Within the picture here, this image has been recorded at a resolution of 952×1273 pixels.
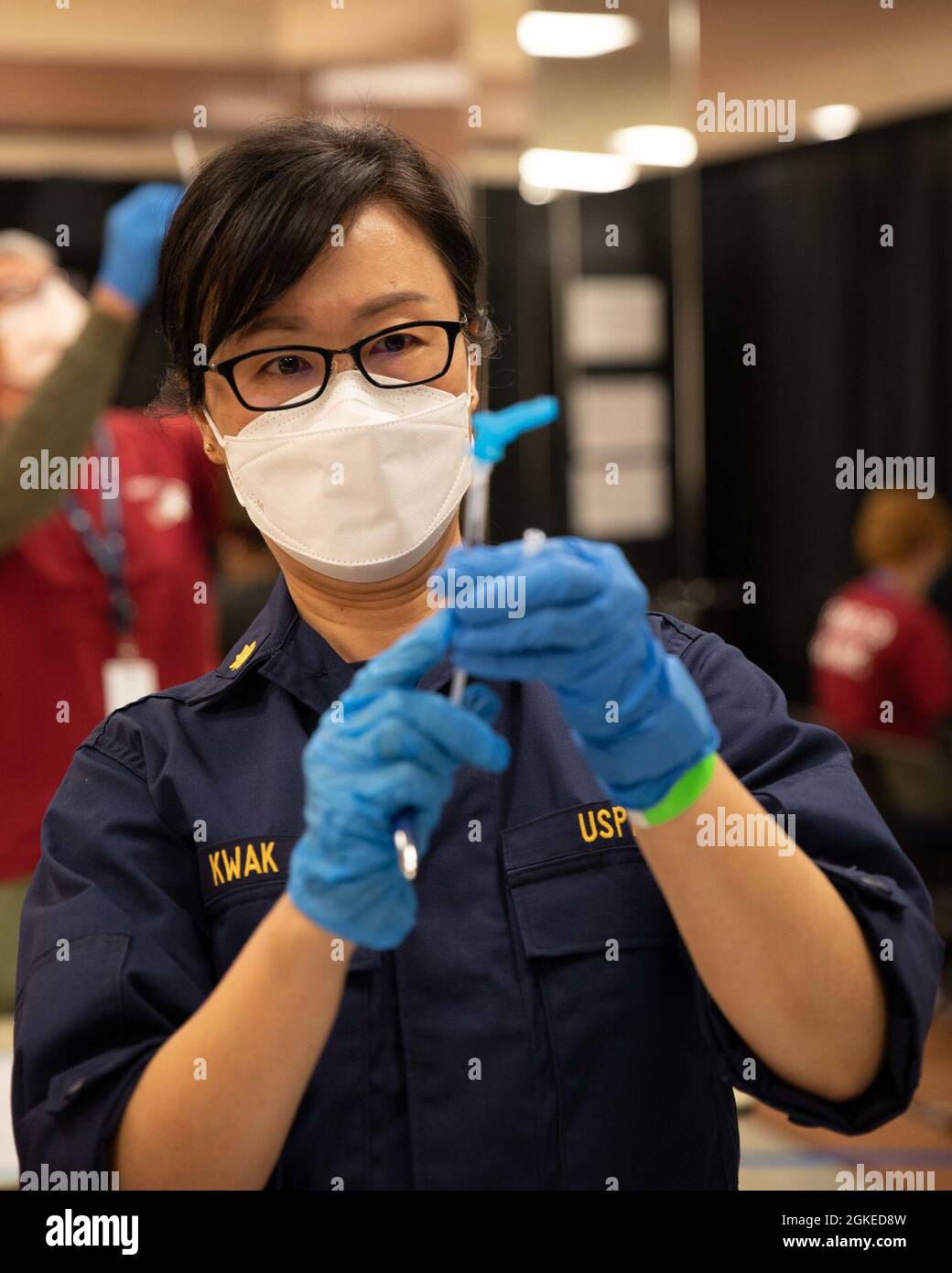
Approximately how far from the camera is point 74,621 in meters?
2.47

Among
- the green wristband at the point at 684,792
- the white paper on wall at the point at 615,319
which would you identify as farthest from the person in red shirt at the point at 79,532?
the white paper on wall at the point at 615,319

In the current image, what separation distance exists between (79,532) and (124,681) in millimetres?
296

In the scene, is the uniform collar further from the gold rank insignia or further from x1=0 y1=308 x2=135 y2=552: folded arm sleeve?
x1=0 y1=308 x2=135 y2=552: folded arm sleeve

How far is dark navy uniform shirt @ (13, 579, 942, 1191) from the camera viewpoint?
3.19ft

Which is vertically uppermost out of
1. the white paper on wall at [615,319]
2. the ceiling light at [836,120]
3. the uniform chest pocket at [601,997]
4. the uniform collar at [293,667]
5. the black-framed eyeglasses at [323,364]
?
the ceiling light at [836,120]

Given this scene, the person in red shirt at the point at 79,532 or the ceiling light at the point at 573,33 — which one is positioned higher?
the ceiling light at the point at 573,33

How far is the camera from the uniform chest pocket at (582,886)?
1.04 meters

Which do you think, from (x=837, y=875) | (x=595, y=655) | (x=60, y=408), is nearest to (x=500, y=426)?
(x=595, y=655)

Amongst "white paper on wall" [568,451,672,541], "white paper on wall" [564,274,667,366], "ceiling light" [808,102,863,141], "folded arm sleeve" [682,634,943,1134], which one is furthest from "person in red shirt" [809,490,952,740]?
"folded arm sleeve" [682,634,943,1134]

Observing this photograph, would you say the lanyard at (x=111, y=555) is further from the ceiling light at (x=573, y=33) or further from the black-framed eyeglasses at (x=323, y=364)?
the ceiling light at (x=573, y=33)

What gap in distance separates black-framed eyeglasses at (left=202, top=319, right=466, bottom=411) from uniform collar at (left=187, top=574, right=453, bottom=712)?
7.2 inches

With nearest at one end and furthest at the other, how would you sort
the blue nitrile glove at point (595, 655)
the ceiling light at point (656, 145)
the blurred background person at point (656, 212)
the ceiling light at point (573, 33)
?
1. the blue nitrile glove at point (595, 655)
2. the blurred background person at point (656, 212)
3. the ceiling light at point (573, 33)
4. the ceiling light at point (656, 145)

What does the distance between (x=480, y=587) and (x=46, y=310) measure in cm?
211
